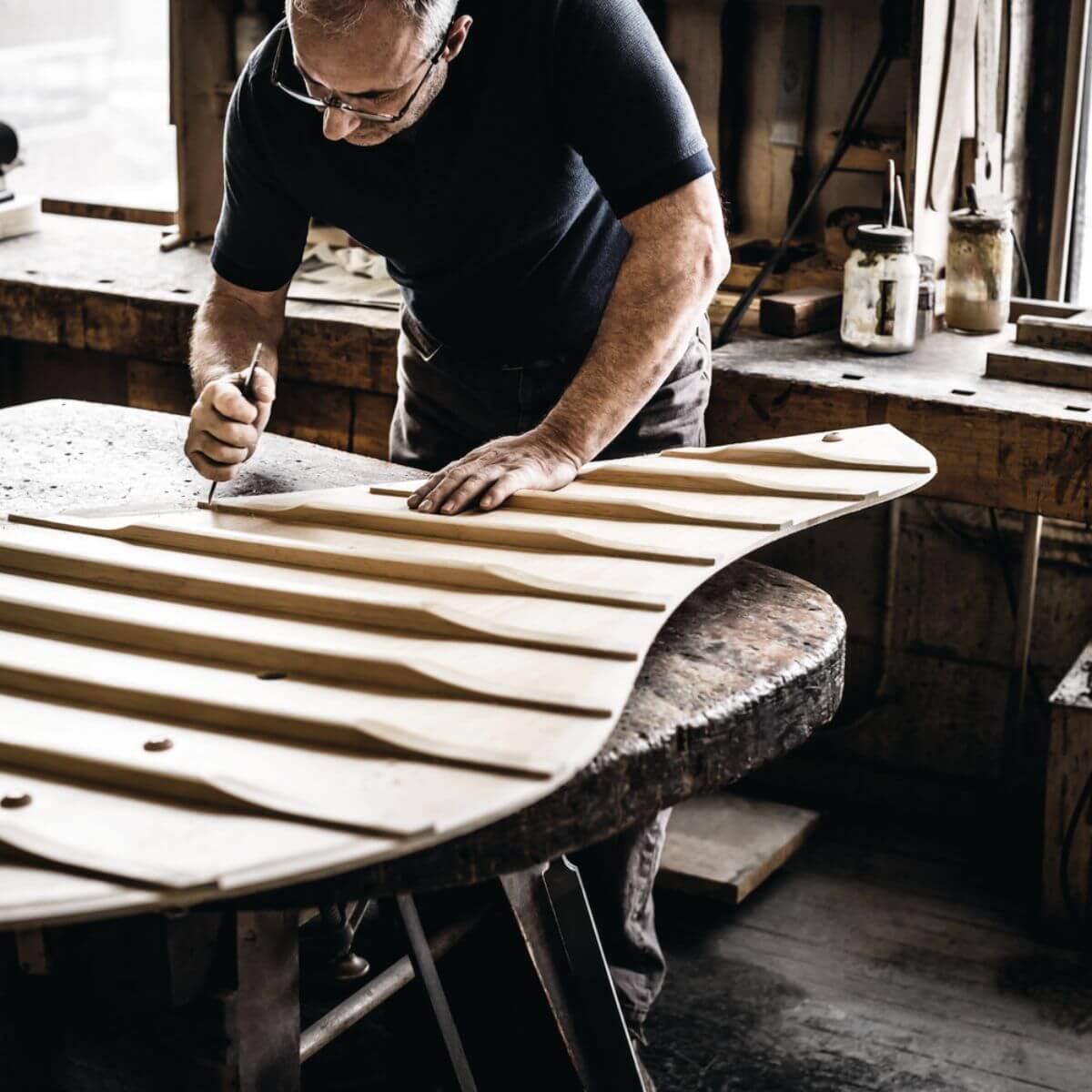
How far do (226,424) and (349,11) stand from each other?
58cm

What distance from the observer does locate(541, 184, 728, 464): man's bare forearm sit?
6.97 ft

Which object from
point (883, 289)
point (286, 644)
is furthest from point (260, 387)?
point (883, 289)

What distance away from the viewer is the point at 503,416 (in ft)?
8.13

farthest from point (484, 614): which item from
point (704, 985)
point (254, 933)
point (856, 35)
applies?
point (856, 35)

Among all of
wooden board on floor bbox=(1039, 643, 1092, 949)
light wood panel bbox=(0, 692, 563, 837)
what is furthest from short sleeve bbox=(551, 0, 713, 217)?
wooden board on floor bbox=(1039, 643, 1092, 949)

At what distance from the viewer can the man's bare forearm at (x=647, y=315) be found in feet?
6.97

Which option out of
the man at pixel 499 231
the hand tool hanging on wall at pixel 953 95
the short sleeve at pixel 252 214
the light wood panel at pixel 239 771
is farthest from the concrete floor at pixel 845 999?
the hand tool hanging on wall at pixel 953 95

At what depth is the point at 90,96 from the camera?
17.2 feet

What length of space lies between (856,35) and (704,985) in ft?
6.94

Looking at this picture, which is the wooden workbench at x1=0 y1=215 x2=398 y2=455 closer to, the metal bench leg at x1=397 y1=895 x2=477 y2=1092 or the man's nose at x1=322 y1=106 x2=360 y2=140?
the man's nose at x1=322 y1=106 x2=360 y2=140

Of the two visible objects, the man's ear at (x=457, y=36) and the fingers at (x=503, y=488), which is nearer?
the fingers at (x=503, y=488)

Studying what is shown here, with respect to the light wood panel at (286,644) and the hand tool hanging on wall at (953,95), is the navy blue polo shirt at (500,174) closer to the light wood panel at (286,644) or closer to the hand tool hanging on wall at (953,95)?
the light wood panel at (286,644)

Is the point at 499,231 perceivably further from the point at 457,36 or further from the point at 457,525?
the point at 457,525

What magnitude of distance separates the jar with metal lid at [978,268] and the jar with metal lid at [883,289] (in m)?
0.17
